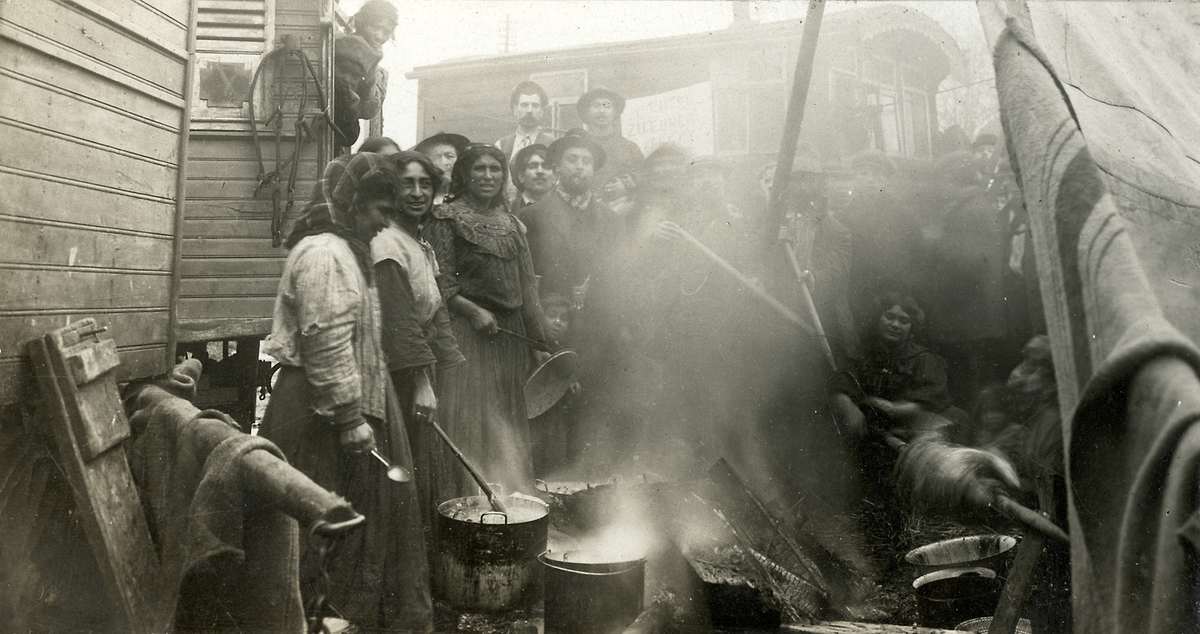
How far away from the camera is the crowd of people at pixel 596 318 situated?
410 centimetres

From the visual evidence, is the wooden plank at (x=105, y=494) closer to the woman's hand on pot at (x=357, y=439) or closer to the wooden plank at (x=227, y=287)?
the woman's hand on pot at (x=357, y=439)

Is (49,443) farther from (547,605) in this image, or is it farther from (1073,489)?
(1073,489)

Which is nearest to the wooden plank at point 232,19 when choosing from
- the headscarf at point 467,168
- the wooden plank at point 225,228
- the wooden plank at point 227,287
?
the wooden plank at point 225,228

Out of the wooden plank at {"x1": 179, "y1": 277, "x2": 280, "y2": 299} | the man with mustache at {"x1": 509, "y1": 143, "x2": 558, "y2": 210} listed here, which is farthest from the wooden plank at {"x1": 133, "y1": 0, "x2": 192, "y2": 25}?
the man with mustache at {"x1": 509, "y1": 143, "x2": 558, "y2": 210}

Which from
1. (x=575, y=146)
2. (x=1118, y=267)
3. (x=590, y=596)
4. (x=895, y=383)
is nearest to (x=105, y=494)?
(x=590, y=596)

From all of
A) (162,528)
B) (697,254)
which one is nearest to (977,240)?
(697,254)

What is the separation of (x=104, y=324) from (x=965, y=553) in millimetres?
5415

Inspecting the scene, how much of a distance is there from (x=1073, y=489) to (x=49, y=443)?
4.01 metres

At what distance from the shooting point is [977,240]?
8.28 meters

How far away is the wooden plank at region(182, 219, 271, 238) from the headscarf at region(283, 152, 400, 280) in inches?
66.7

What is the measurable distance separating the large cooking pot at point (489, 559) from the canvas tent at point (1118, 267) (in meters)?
2.85

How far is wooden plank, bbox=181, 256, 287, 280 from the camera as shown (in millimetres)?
5688

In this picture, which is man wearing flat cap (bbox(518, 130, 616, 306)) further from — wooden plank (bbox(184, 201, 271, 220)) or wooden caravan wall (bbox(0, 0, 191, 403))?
wooden caravan wall (bbox(0, 0, 191, 403))

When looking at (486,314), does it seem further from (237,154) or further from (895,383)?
(895,383)
